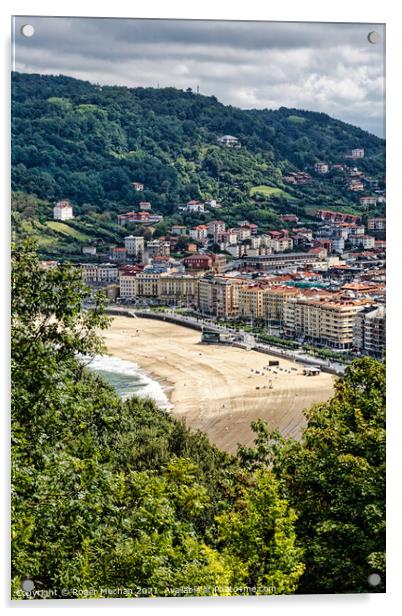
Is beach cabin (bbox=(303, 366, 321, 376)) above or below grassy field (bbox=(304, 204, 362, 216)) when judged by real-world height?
below

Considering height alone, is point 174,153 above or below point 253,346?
above

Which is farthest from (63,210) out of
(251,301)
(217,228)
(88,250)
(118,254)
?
(251,301)

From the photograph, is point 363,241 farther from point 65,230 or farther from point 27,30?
point 27,30

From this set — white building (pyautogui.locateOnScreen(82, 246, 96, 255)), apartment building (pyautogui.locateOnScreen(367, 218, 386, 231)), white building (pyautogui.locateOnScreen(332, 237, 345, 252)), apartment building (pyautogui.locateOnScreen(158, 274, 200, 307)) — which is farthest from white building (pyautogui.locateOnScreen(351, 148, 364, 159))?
white building (pyautogui.locateOnScreen(82, 246, 96, 255))

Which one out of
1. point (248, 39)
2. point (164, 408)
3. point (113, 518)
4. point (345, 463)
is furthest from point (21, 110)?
point (345, 463)

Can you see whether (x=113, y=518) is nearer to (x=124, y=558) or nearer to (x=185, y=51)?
(x=124, y=558)

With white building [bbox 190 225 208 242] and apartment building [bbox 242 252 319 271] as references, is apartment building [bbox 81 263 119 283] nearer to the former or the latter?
white building [bbox 190 225 208 242]

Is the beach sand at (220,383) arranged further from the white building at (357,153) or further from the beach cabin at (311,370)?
the white building at (357,153)
